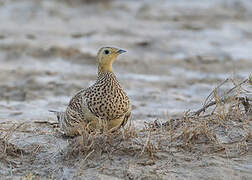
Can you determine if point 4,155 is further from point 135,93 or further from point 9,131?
point 135,93

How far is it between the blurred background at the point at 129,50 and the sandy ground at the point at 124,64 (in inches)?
0.9

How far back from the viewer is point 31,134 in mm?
5727

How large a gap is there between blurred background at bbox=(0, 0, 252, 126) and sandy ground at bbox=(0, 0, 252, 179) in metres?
0.02

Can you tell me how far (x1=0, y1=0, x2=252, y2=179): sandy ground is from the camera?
4.73 metres

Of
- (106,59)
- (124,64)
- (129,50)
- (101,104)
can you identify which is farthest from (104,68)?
(129,50)

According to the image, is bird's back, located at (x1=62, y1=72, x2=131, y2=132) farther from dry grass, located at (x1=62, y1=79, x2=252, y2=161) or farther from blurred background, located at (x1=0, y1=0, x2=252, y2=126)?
blurred background, located at (x1=0, y1=0, x2=252, y2=126)

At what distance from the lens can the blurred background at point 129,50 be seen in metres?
9.08

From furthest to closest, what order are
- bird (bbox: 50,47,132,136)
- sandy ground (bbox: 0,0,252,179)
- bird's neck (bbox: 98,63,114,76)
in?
bird's neck (bbox: 98,63,114,76) < bird (bbox: 50,47,132,136) < sandy ground (bbox: 0,0,252,179)

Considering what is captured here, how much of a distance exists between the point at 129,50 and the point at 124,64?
1105 mm

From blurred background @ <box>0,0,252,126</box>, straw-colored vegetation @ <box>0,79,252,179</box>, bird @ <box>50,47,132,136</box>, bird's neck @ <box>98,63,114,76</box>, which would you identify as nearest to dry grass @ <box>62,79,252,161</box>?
straw-colored vegetation @ <box>0,79,252,179</box>

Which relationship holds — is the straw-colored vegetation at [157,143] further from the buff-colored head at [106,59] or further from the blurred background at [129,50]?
the blurred background at [129,50]

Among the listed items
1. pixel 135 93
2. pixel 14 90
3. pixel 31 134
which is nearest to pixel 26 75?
pixel 14 90

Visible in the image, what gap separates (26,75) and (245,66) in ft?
14.1

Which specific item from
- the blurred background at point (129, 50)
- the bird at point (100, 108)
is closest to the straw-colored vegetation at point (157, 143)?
the bird at point (100, 108)
